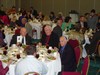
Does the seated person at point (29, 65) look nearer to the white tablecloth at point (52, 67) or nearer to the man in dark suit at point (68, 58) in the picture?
the white tablecloth at point (52, 67)

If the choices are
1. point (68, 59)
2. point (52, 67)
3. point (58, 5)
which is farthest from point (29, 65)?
point (58, 5)

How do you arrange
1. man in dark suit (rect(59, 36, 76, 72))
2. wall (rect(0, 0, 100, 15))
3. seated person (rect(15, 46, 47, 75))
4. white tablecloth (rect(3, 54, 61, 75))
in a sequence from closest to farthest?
seated person (rect(15, 46, 47, 75)), white tablecloth (rect(3, 54, 61, 75)), man in dark suit (rect(59, 36, 76, 72)), wall (rect(0, 0, 100, 15))

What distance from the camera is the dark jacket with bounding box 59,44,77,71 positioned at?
627cm

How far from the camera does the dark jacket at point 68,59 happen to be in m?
6.27

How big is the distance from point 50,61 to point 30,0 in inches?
643

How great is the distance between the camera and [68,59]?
6.26 meters

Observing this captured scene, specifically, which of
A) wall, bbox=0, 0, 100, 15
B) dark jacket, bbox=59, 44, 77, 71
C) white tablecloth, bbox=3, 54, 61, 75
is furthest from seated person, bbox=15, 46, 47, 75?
wall, bbox=0, 0, 100, 15

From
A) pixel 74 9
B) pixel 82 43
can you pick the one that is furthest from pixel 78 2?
pixel 82 43

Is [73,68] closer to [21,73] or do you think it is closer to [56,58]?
[56,58]

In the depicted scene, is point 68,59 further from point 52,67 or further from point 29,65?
point 29,65

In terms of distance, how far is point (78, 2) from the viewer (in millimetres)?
17281

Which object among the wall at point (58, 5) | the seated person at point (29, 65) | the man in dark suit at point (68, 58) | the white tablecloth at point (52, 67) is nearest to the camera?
the seated person at point (29, 65)

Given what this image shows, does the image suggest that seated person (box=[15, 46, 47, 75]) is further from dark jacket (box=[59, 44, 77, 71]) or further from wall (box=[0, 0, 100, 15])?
wall (box=[0, 0, 100, 15])

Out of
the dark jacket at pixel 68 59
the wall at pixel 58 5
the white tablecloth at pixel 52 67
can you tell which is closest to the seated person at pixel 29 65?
the white tablecloth at pixel 52 67
